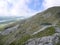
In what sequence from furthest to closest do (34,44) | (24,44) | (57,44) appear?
(24,44) < (34,44) < (57,44)

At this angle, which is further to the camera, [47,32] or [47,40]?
[47,32]

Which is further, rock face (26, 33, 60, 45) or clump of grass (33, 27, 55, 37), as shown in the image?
clump of grass (33, 27, 55, 37)

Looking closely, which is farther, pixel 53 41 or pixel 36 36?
pixel 36 36

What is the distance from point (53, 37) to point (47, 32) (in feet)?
27.8

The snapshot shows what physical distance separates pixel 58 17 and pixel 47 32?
104ft

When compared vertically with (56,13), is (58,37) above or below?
below

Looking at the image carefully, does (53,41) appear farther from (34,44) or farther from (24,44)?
(24,44)

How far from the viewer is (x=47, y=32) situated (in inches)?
3295

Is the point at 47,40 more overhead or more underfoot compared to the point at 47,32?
more underfoot

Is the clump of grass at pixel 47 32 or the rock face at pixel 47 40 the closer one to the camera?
the rock face at pixel 47 40

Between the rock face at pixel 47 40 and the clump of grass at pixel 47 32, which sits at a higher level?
the clump of grass at pixel 47 32

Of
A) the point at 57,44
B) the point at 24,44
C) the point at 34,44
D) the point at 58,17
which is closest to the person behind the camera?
the point at 57,44

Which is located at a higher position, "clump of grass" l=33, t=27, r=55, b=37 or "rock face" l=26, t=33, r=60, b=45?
"clump of grass" l=33, t=27, r=55, b=37

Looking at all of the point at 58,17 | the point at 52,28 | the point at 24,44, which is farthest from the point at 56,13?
the point at 24,44
